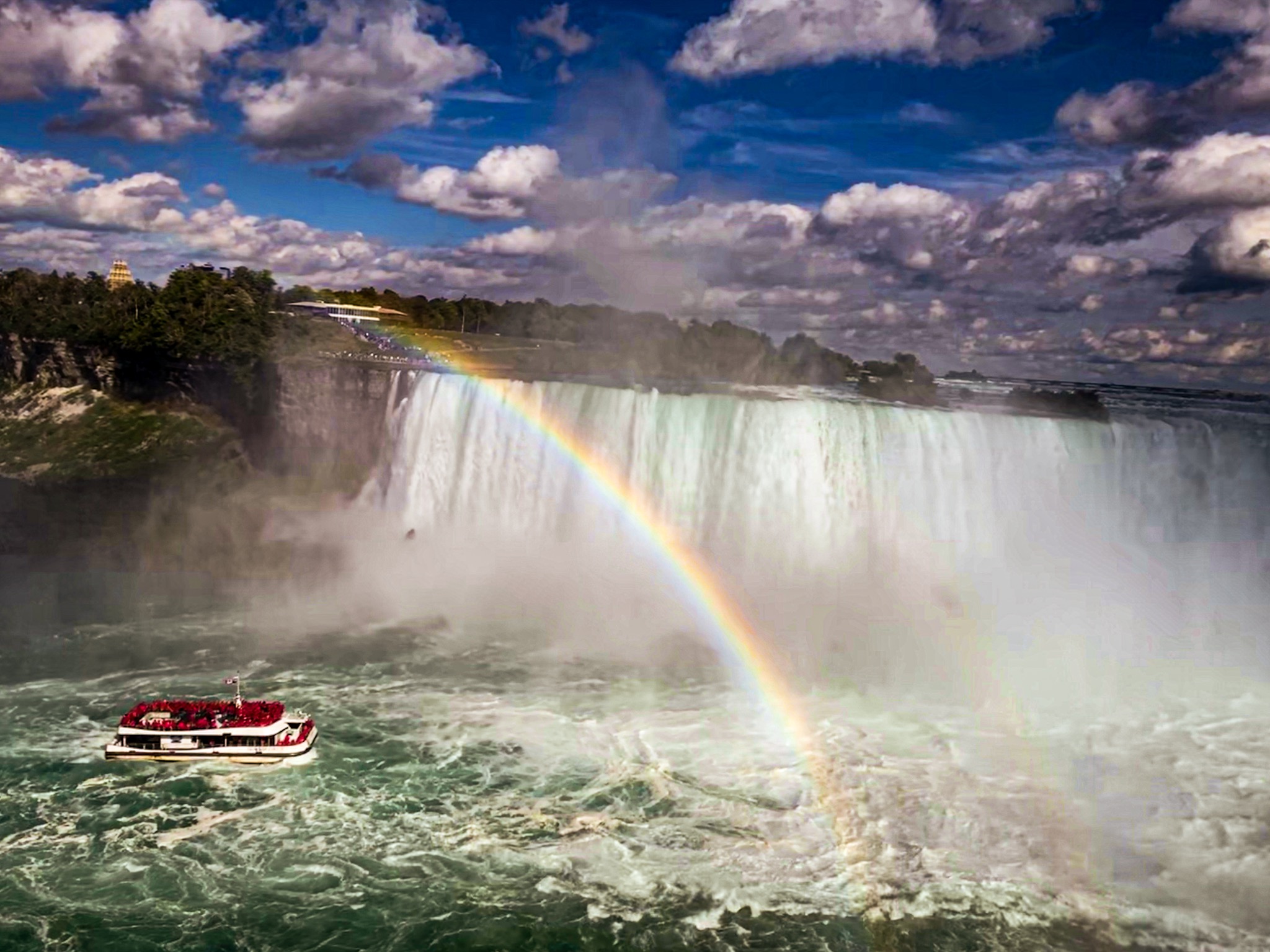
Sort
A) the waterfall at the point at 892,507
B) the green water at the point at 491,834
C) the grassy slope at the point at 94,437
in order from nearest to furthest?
the green water at the point at 491,834 → the waterfall at the point at 892,507 → the grassy slope at the point at 94,437

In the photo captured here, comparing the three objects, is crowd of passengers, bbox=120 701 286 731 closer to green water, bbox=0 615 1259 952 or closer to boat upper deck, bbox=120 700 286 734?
boat upper deck, bbox=120 700 286 734

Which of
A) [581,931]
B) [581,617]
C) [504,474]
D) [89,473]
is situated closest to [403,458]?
[504,474]

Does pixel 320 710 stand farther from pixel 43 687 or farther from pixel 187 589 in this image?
pixel 187 589

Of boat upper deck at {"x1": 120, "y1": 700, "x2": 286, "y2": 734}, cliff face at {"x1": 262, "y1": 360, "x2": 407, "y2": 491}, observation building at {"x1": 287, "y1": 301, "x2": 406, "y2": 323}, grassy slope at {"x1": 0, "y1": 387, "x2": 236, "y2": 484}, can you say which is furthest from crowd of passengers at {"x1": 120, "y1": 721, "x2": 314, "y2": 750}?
observation building at {"x1": 287, "y1": 301, "x2": 406, "y2": 323}

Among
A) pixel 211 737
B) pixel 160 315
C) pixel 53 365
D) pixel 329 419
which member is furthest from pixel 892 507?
pixel 53 365

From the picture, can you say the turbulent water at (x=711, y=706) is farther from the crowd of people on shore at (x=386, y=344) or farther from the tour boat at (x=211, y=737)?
the crowd of people on shore at (x=386, y=344)

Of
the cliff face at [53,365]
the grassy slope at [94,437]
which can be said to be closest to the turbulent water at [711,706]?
the grassy slope at [94,437]
